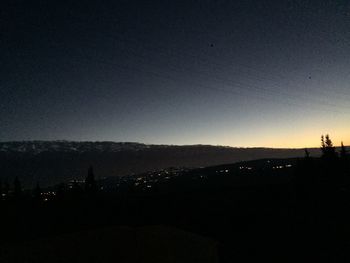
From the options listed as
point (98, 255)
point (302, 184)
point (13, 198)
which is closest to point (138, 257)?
point (98, 255)

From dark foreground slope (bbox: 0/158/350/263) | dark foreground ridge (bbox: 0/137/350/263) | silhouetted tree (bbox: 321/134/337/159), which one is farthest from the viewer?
silhouetted tree (bbox: 321/134/337/159)

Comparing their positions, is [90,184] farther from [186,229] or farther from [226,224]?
[226,224]

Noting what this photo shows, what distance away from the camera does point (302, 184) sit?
230 ft

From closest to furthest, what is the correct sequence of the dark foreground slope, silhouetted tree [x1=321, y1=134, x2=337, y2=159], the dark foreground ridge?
the dark foreground ridge < the dark foreground slope < silhouetted tree [x1=321, y1=134, x2=337, y2=159]

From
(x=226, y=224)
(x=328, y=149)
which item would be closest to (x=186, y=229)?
(x=226, y=224)

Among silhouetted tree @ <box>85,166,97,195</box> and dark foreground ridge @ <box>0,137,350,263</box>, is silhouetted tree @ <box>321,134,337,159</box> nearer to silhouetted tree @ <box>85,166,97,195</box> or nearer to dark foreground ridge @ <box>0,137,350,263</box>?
dark foreground ridge @ <box>0,137,350,263</box>

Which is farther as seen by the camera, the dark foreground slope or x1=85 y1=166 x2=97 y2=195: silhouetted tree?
x1=85 y1=166 x2=97 y2=195: silhouetted tree

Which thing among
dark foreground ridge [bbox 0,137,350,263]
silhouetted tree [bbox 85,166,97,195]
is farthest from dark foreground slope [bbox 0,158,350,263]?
silhouetted tree [bbox 85,166,97,195]

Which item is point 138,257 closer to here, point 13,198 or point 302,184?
point 302,184

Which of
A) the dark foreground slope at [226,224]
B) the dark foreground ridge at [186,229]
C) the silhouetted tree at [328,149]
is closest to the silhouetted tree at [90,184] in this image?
the dark foreground ridge at [186,229]

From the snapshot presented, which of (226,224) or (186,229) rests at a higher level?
(226,224)

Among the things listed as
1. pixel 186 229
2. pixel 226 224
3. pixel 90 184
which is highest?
pixel 90 184

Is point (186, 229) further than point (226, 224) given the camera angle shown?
No

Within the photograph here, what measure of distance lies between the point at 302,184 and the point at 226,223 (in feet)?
86.3
